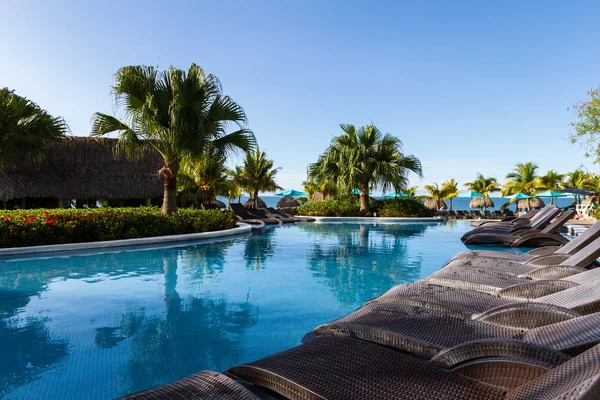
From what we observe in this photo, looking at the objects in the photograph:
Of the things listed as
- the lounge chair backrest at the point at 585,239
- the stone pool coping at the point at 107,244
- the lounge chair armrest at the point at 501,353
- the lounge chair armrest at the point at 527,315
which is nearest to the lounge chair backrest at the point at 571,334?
the lounge chair armrest at the point at 501,353

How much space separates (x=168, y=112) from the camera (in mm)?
12711

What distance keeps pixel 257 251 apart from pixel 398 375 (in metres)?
9.28

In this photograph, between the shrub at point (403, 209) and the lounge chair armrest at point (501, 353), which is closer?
the lounge chair armrest at point (501, 353)

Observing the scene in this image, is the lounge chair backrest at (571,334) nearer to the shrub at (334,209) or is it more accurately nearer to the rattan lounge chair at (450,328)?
the rattan lounge chair at (450,328)

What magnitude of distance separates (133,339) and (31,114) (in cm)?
1928

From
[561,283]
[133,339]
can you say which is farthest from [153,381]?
[561,283]

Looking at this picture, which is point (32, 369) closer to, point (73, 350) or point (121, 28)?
point (73, 350)

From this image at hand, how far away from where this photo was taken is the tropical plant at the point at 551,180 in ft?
119

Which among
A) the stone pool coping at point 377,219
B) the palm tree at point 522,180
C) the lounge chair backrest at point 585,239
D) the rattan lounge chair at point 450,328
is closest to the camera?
the rattan lounge chair at point 450,328

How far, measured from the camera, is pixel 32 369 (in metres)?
3.34

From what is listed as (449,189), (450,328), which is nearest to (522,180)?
(449,189)

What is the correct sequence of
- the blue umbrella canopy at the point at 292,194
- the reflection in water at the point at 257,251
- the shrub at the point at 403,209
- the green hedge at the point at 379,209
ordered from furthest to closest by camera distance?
the blue umbrella canopy at the point at 292,194 < the green hedge at the point at 379,209 < the shrub at the point at 403,209 < the reflection in water at the point at 257,251

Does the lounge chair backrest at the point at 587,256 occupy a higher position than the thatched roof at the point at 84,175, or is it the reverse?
the thatched roof at the point at 84,175

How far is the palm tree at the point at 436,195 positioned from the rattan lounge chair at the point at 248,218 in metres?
20.6
